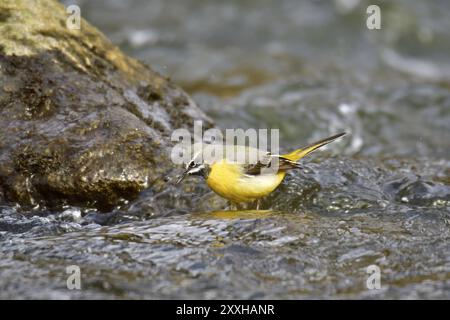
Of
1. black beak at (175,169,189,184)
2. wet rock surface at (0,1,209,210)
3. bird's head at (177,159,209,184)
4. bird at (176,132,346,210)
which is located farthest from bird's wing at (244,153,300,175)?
wet rock surface at (0,1,209,210)

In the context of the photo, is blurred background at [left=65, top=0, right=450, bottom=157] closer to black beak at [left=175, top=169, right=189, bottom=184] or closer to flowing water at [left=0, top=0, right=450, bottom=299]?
flowing water at [left=0, top=0, right=450, bottom=299]

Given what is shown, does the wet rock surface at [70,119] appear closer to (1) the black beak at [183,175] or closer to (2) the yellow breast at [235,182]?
(1) the black beak at [183,175]

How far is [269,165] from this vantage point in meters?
6.80

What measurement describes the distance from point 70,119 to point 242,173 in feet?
5.66

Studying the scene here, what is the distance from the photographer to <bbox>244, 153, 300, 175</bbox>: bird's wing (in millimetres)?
6742

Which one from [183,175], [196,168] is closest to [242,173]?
[196,168]

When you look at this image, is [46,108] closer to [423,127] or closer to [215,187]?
[215,187]

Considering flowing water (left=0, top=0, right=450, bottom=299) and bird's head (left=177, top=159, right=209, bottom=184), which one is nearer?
flowing water (left=0, top=0, right=450, bottom=299)

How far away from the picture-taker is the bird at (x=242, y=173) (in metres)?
6.58

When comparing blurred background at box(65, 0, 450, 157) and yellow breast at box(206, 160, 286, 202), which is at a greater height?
blurred background at box(65, 0, 450, 157)

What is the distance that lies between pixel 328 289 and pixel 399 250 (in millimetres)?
923

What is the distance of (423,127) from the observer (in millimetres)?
12289

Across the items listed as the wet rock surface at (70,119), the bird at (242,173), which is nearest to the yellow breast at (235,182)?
the bird at (242,173)
